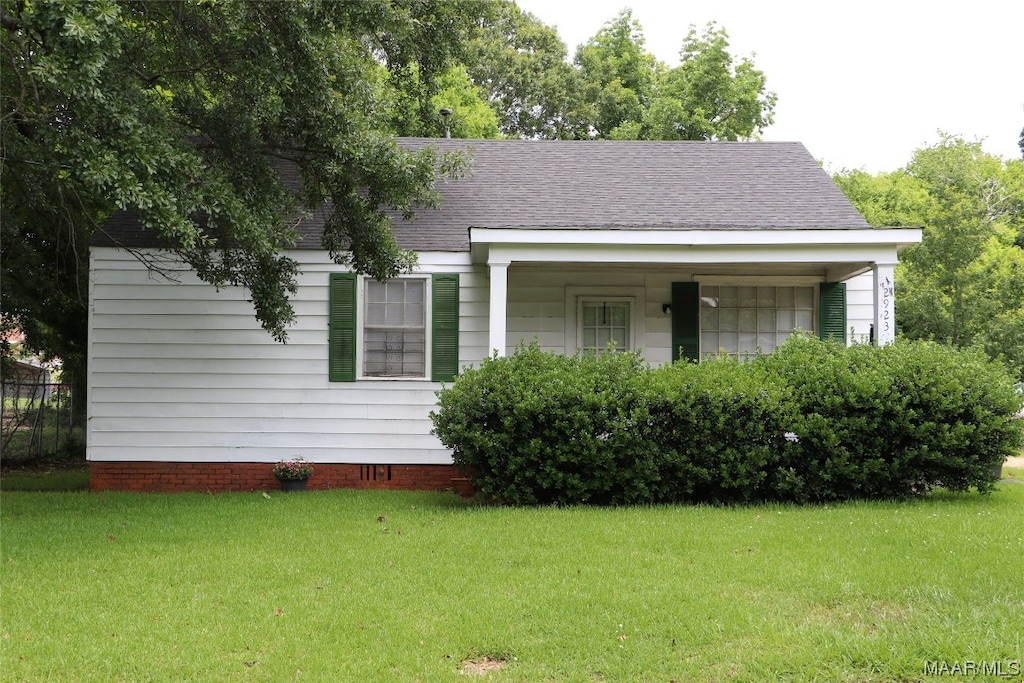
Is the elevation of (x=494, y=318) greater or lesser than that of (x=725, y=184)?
lesser

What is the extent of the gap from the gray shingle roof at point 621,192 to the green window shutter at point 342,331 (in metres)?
0.72

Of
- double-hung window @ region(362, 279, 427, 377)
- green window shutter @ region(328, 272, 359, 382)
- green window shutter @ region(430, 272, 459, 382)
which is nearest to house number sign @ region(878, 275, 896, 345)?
green window shutter @ region(430, 272, 459, 382)

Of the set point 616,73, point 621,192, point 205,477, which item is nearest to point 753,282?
point 621,192

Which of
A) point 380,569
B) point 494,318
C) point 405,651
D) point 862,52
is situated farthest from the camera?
point 862,52

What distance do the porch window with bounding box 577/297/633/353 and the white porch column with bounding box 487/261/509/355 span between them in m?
1.77

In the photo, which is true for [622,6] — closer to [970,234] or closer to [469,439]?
[970,234]

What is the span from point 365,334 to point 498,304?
6.49 feet

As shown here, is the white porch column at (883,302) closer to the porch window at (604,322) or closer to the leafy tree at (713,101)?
the porch window at (604,322)

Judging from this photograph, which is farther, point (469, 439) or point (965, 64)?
point (965, 64)

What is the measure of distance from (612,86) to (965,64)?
2006 centimetres

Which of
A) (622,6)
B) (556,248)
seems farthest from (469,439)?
(622,6)

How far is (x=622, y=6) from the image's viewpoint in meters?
33.6

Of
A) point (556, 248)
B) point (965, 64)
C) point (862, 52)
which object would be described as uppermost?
point (862, 52)

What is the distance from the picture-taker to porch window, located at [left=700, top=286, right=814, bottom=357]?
36.5ft
